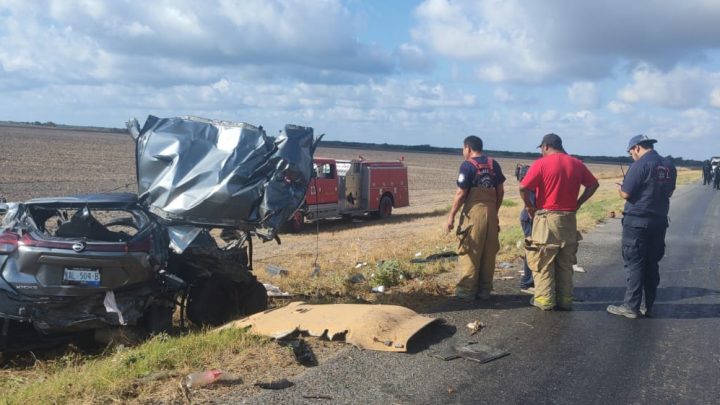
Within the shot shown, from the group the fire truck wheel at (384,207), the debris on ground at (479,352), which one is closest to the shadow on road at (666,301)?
the debris on ground at (479,352)

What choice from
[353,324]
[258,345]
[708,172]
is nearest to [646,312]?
[353,324]

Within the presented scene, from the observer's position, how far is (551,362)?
214 inches

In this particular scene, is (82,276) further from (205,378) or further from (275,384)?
Answer: (275,384)

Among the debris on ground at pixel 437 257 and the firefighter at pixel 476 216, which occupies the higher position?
the firefighter at pixel 476 216

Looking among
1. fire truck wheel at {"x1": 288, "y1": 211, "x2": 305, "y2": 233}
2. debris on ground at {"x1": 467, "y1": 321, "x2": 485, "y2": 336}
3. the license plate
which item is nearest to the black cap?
debris on ground at {"x1": 467, "y1": 321, "x2": 485, "y2": 336}

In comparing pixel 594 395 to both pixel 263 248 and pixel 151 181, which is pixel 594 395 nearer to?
pixel 151 181

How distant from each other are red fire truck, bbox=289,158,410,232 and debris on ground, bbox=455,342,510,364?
564 inches

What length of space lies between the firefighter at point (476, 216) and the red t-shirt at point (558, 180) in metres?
0.51

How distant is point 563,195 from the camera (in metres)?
7.19

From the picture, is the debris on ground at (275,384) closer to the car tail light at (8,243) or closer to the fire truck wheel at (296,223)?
the car tail light at (8,243)

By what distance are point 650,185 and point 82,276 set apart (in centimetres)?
567

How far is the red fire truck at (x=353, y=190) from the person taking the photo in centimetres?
2117

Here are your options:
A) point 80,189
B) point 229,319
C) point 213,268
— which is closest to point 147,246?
point 213,268

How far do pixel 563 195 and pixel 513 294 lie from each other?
158 centimetres
